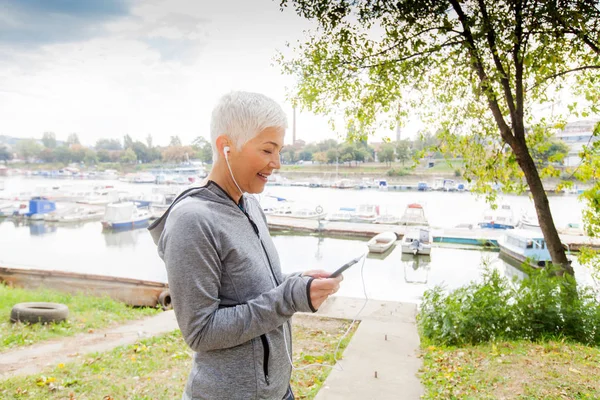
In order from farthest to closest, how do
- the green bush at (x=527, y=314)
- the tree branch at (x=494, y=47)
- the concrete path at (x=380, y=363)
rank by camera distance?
the tree branch at (x=494, y=47) < the green bush at (x=527, y=314) < the concrete path at (x=380, y=363)

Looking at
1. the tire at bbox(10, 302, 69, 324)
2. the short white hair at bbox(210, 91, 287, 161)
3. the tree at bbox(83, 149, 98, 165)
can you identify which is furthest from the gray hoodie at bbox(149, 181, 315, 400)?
the tree at bbox(83, 149, 98, 165)

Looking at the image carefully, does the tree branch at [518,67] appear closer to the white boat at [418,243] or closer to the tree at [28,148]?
the white boat at [418,243]

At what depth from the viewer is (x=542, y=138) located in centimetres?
447

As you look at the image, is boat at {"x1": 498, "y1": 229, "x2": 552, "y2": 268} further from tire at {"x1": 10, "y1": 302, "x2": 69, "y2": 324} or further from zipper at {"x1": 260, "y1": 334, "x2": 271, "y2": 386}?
zipper at {"x1": 260, "y1": 334, "x2": 271, "y2": 386}

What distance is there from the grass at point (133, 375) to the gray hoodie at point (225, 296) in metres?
1.87

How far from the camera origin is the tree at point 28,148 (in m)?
27.4

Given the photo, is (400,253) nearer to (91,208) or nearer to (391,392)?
(391,392)

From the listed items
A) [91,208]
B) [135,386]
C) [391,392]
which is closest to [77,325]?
[135,386]

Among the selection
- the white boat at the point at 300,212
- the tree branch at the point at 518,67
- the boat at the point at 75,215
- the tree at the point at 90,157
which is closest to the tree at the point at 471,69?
the tree branch at the point at 518,67

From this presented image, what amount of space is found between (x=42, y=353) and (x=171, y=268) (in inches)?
146

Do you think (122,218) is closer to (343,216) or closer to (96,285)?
(343,216)

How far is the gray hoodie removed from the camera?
2.78ft

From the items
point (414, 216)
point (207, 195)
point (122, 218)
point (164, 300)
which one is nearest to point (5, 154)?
point (122, 218)

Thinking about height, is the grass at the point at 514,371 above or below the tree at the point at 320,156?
below
